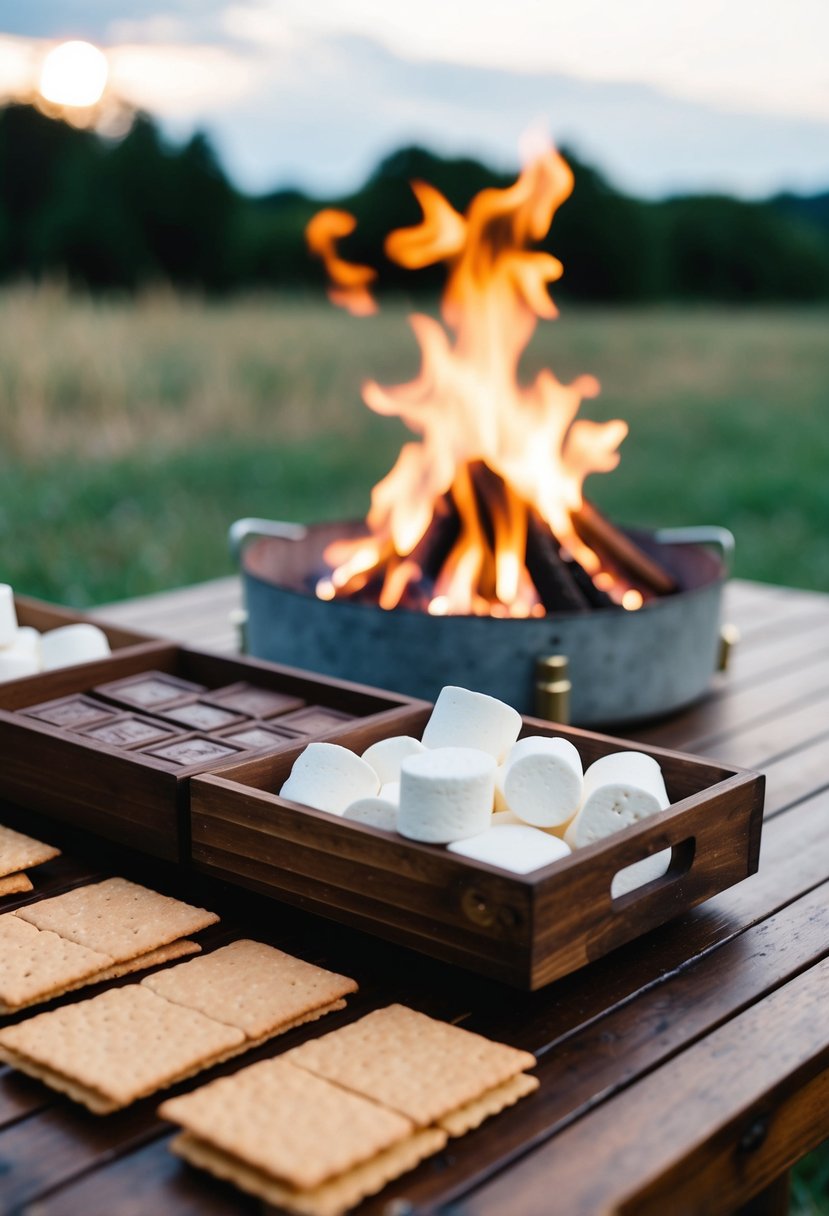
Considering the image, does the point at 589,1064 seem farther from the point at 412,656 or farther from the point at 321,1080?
the point at 412,656

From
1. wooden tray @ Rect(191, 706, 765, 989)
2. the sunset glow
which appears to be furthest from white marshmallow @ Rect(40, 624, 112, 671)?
the sunset glow

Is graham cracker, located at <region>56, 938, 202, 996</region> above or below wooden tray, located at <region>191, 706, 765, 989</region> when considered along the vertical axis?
below

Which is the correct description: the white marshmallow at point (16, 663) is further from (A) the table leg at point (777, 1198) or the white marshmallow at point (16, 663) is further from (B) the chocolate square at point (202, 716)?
(A) the table leg at point (777, 1198)

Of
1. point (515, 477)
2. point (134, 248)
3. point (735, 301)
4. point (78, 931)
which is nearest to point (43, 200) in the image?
point (134, 248)

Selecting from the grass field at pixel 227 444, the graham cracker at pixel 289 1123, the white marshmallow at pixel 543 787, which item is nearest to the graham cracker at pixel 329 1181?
the graham cracker at pixel 289 1123

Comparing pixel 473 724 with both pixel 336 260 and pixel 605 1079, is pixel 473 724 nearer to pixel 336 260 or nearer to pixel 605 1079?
pixel 605 1079

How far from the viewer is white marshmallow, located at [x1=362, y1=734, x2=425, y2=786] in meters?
1.53

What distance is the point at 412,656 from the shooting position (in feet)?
7.56

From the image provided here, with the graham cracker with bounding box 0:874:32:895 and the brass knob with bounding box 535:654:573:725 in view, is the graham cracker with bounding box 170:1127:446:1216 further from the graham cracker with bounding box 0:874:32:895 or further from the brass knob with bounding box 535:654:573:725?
the brass knob with bounding box 535:654:573:725

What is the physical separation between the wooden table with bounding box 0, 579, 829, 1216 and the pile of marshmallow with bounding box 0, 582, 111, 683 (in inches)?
9.3

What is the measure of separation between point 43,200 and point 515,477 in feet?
57.8

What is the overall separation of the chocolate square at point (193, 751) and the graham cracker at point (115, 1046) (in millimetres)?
373

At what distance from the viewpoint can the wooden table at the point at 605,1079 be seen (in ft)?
3.41

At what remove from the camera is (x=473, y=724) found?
1519mm
